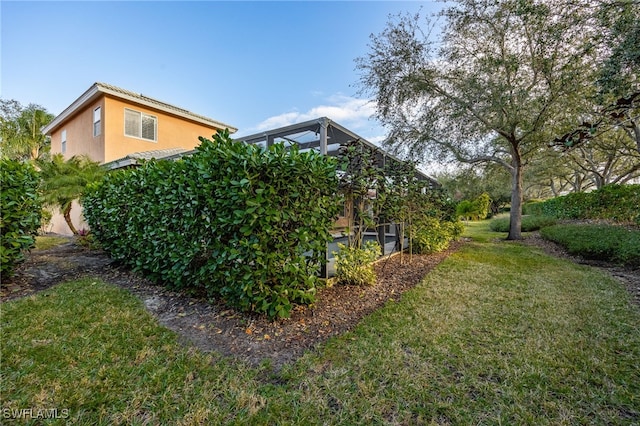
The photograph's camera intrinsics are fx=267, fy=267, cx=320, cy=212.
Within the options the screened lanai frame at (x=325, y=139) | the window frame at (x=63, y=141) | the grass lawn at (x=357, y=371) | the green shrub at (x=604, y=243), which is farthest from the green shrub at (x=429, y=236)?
the window frame at (x=63, y=141)

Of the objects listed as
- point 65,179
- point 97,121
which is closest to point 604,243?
point 65,179

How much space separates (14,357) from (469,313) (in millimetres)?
4784

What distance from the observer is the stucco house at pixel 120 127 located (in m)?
10.1

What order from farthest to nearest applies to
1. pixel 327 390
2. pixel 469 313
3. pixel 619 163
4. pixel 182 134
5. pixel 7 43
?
pixel 619 163, pixel 182 134, pixel 7 43, pixel 469 313, pixel 327 390

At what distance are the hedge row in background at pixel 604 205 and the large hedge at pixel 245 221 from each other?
8.84 metres

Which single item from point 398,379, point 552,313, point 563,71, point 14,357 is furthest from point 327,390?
point 563,71

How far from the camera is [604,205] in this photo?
1045 centimetres

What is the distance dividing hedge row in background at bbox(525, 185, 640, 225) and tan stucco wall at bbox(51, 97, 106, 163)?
1718 centimetres

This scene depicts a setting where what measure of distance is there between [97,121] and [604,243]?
16843 mm

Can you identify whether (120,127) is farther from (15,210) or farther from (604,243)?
(604,243)

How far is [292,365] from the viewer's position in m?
2.41

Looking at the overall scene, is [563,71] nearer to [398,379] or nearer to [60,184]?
[398,379]

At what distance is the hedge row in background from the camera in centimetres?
888

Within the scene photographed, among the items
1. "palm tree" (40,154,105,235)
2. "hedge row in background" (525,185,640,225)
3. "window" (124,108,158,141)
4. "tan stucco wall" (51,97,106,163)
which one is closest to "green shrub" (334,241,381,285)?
"palm tree" (40,154,105,235)
